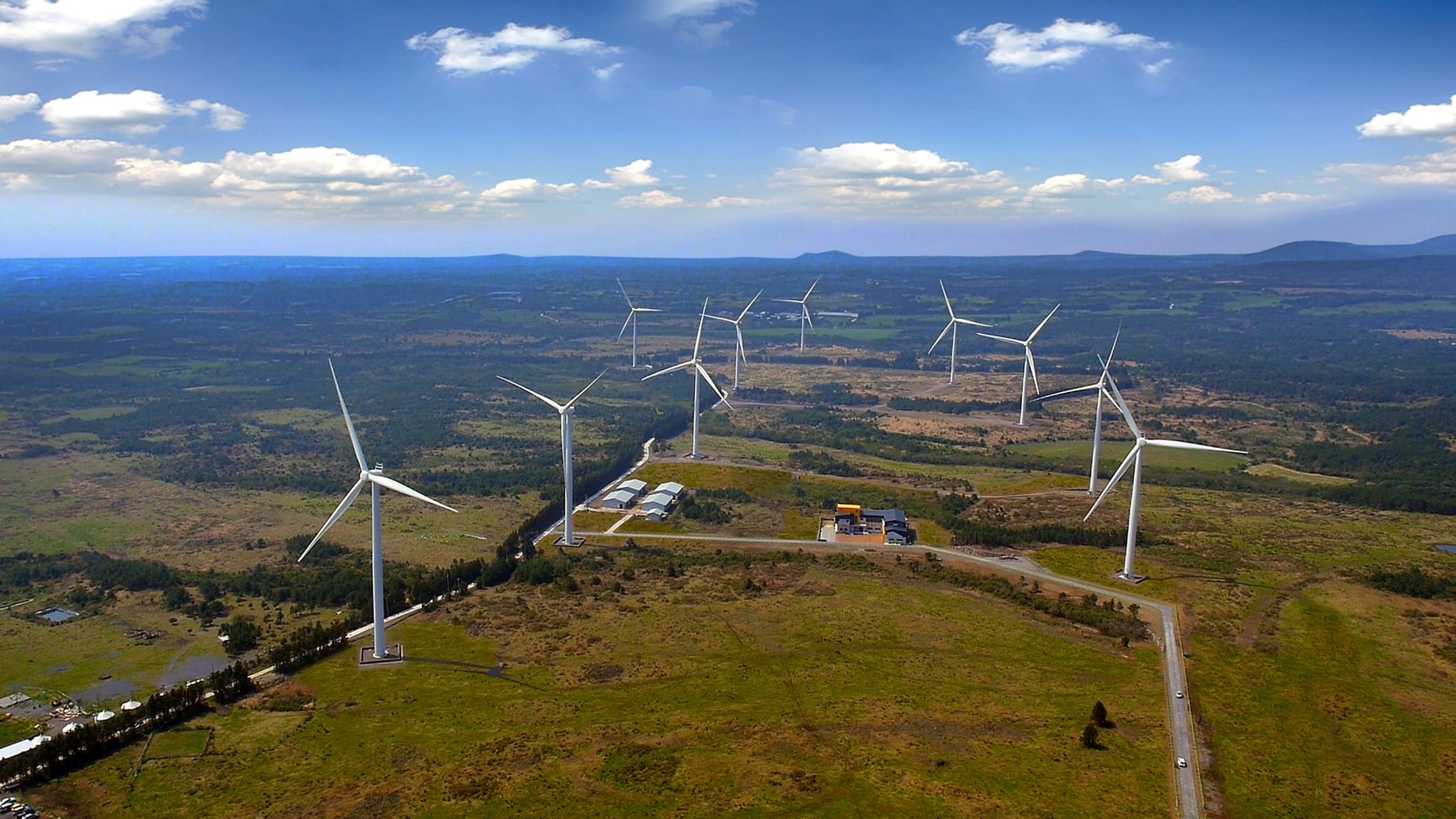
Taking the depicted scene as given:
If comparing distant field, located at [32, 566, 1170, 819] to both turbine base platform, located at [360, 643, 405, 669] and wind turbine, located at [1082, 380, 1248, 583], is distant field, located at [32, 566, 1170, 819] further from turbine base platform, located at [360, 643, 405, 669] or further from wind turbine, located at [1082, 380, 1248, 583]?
wind turbine, located at [1082, 380, 1248, 583]

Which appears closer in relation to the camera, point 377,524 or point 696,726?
point 696,726

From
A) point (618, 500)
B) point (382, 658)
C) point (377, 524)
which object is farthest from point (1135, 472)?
point (382, 658)

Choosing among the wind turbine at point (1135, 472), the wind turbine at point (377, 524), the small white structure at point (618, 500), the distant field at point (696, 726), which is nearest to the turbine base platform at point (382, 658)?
the wind turbine at point (377, 524)

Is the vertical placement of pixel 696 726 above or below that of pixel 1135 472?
below

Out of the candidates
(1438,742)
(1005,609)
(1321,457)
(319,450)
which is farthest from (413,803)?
(1321,457)

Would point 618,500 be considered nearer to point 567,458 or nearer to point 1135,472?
point 567,458
